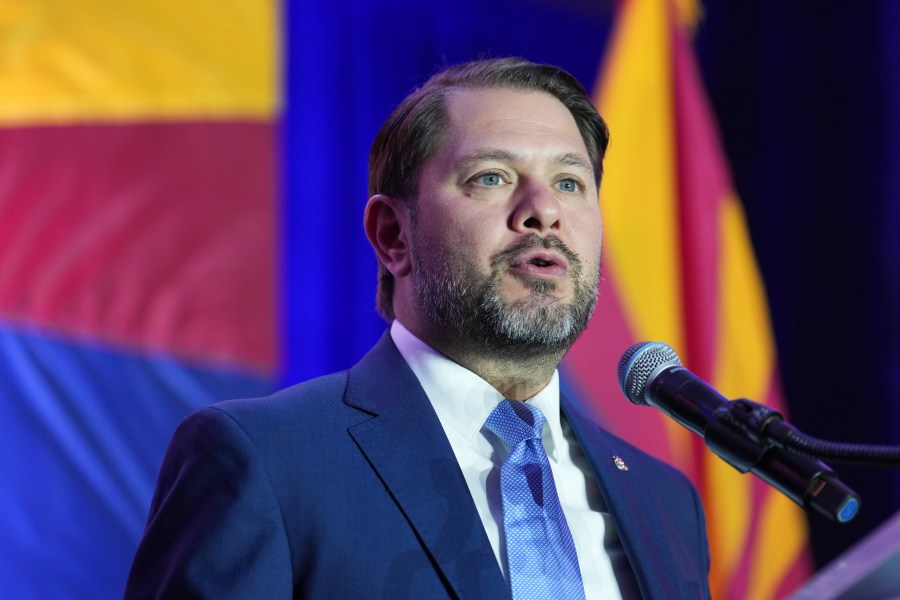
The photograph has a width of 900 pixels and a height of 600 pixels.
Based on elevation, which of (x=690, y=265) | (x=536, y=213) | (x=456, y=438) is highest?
(x=536, y=213)

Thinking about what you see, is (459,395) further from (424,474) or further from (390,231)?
(390,231)

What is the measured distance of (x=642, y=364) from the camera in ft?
4.09

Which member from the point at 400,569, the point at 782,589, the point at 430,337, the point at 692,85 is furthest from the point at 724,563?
the point at 400,569

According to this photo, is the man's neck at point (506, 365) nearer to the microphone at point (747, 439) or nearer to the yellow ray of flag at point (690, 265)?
the microphone at point (747, 439)

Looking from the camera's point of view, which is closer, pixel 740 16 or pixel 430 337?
pixel 430 337

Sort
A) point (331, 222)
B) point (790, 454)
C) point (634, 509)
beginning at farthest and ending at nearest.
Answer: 1. point (331, 222)
2. point (634, 509)
3. point (790, 454)

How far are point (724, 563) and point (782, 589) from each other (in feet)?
0.73

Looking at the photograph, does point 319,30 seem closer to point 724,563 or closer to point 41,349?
point 41,349

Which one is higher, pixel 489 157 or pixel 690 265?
pixel 489 157

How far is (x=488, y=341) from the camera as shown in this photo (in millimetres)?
1690

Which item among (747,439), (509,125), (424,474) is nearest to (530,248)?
(509,125)

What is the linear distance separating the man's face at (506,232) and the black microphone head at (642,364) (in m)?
0.38

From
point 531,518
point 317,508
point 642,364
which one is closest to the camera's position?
point 642,364

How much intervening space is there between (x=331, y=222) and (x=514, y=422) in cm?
113
